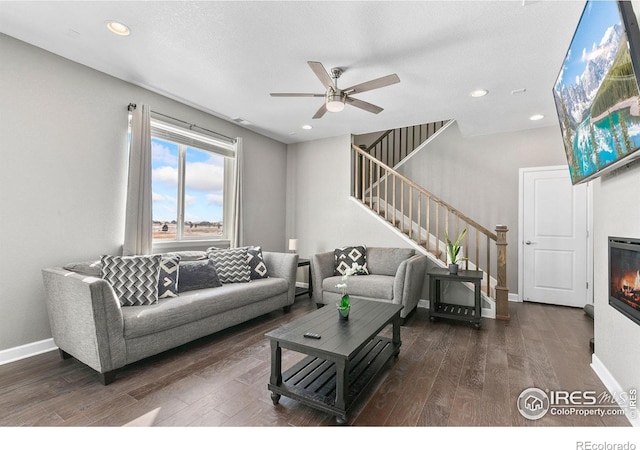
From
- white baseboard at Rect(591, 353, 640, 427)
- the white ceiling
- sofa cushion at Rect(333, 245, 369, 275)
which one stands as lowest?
white baseboard at Rect(591, 353, 640, 427)

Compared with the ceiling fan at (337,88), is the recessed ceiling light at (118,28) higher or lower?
higher

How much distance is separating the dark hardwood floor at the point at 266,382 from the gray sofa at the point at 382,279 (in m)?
0.58

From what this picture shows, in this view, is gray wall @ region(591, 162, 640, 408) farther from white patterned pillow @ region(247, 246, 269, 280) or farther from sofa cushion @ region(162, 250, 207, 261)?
sofa cushion @ region(162, 250, 207, 261)

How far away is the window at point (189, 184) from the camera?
367 cm

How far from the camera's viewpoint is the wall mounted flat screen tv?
4.34 ft

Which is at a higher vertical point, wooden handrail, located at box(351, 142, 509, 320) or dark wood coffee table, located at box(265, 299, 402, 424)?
wooden handrail, located at box(351, 142, 509, 320)

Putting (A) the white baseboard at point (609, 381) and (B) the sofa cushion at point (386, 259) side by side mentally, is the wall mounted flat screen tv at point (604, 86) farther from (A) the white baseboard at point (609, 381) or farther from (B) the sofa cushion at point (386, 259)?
(B) the sofa cushion at point (386, 259)

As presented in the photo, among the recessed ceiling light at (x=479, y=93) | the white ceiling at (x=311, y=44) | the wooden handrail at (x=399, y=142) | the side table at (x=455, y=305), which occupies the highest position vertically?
the wooden handrail at (x=399, y=142)

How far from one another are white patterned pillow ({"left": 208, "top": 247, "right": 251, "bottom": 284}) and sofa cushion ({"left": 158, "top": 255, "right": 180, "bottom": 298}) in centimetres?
59

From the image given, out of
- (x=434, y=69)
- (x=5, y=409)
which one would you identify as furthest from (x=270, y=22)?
(x=5, y=409)

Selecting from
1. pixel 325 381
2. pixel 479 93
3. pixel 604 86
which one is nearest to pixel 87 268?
pixel 325 381

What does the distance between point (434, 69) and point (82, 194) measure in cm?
362

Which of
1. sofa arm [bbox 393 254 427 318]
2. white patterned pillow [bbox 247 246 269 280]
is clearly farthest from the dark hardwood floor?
white patterned pillow [bbox 247 246 269 280]

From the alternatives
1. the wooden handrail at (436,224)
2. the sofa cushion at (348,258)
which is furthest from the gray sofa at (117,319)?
the wooden handrail at (436,224)
